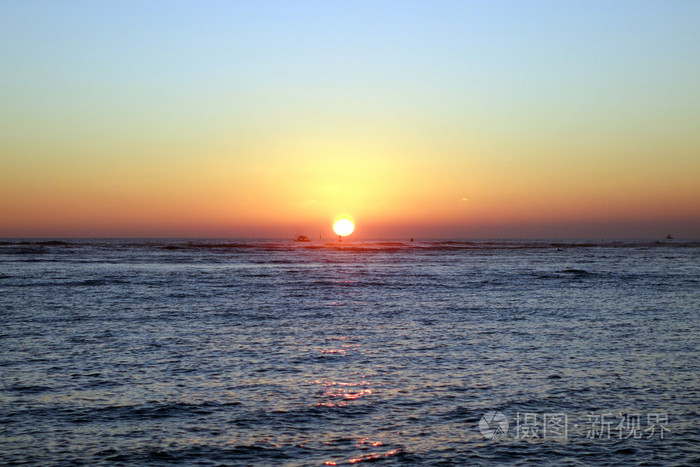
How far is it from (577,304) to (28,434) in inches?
1236

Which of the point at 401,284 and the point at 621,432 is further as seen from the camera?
the point at 401,284

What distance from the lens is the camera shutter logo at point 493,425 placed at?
39.1ft

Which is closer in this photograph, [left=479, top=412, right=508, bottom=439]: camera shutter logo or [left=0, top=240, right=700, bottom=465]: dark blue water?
[left=0, top=240, right=700, bottom=465]: dark blue water

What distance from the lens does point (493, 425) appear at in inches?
490

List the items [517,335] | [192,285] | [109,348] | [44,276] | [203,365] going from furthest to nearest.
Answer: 1. [44,276]
2. [192,285]
3. [517,335]
4. [109,348]
5. [203,365]

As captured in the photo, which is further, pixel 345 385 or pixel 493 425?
pixel 345 385

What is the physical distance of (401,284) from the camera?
Result: 52.3 meters

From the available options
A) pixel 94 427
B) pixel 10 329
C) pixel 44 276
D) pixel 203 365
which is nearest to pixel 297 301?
pixel 10 329

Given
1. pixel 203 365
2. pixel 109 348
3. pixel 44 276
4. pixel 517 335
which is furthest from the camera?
pixel 44 276

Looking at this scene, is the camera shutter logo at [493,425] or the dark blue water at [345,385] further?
the camera shutter logo at [493,425]

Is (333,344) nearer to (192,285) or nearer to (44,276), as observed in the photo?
(192,285)

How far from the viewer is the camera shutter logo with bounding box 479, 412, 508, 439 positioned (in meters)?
11.9

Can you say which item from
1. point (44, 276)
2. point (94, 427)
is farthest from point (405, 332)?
point (44, 276)

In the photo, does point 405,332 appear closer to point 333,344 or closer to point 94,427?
point 333,344
